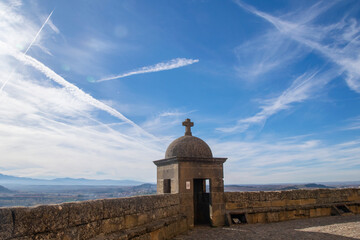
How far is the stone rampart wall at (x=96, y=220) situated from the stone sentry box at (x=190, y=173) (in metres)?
1.13

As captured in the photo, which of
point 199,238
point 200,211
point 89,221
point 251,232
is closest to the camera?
point 89,221

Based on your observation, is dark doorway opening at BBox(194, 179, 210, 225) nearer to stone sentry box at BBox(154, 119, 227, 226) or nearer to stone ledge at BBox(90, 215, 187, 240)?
stone sentry box at BBox(154, 119, 227, 226)

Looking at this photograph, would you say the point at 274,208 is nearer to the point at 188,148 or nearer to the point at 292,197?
the point at 292,197

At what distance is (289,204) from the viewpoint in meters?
11.3

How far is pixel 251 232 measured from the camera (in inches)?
347

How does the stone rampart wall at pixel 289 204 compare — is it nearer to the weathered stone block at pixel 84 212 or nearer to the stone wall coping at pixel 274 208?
the stone wall coping at pixel 274 208

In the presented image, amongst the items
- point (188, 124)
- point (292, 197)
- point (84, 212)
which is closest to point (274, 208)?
point (292, 197)

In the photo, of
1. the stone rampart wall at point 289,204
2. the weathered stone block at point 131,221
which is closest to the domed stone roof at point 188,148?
the stone rampart wall at point 289,204

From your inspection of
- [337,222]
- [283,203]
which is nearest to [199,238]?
[283,203]

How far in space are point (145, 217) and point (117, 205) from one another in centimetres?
120

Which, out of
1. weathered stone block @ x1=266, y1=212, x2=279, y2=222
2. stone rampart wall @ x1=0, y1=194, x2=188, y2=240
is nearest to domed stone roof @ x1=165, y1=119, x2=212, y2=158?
stone rampart wall @ x1=0, y1=194, x2=188, y2=240

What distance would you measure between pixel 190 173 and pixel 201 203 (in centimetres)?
286

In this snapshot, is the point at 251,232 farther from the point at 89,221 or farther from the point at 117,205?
the point at 89,221

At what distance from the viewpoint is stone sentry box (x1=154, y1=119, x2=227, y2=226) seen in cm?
973
